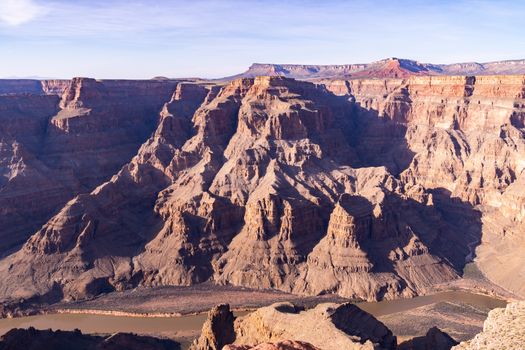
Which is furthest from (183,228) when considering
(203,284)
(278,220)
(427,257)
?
(427,257)

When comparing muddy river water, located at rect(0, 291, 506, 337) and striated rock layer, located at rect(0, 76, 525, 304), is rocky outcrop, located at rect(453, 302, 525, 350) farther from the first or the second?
striated rock layer, located at rect(0, 76, 525, 304)

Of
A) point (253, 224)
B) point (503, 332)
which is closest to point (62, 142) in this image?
point (253, 224)

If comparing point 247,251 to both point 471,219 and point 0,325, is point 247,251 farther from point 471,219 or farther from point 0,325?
point 471,219

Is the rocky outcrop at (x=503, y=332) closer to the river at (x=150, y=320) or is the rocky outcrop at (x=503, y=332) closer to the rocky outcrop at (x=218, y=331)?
the rocky outcrop at (x=218, y=331)

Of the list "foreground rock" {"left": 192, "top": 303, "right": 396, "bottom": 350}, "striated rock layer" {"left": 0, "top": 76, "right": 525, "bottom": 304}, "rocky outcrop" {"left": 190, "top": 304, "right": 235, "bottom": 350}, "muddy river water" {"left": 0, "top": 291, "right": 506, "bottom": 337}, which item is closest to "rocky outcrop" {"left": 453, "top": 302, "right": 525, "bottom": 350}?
"foreground rock" {"left": 192, "top": 303, "right": 396, "bottom": 350}

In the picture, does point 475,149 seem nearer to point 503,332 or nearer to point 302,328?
Result: point 302,328
